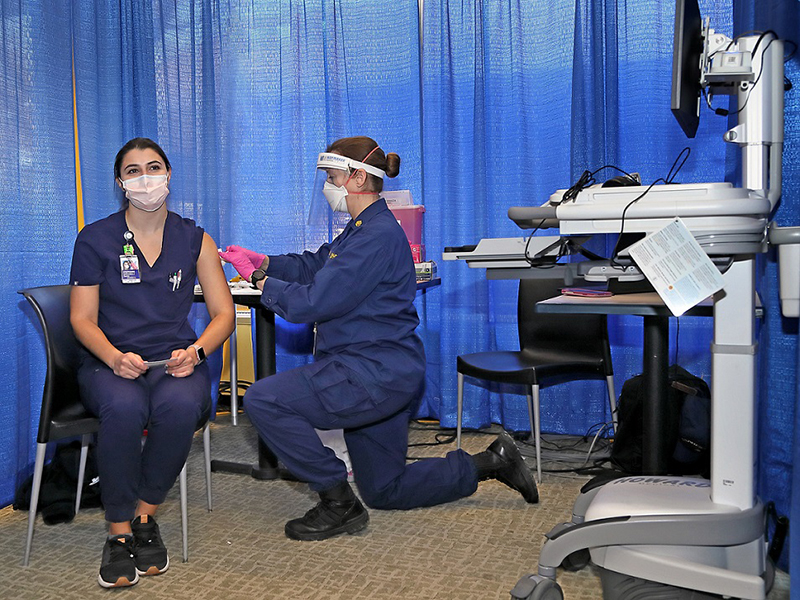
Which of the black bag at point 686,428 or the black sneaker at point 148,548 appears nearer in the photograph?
the black sneaker at point 148,548

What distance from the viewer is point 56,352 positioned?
2.17m

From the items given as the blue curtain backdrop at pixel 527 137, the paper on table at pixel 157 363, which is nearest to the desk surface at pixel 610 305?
the paper on table at pixel 157 363

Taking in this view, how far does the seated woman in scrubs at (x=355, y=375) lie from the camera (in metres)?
2.19

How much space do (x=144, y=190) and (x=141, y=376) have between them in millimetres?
550

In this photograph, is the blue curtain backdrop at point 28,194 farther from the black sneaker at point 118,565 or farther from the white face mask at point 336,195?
the white face mask at point 336,195

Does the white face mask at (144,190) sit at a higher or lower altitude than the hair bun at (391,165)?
lower

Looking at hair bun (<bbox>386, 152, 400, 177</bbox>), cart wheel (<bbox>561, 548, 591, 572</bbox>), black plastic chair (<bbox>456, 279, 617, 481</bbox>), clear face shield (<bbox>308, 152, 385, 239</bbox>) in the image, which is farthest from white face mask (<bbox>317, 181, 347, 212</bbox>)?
cart wheel (<bbox>561, 548, 591, 572</bbox>)

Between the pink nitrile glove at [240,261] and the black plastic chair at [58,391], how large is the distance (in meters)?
0.47

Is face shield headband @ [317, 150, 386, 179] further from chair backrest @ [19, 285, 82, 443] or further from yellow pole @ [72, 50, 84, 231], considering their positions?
yellow pole @ [72, 50, 84, 231]

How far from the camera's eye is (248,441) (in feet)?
11.1

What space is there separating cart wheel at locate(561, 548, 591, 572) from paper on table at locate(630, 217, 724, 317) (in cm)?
82

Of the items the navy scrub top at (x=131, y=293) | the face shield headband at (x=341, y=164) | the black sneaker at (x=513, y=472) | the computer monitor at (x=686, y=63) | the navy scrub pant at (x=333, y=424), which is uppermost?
the computer monitor at (x=686, y=63)

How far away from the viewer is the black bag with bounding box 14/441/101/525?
7.85 feet

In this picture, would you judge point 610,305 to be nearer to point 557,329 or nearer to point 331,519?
point 331,519
